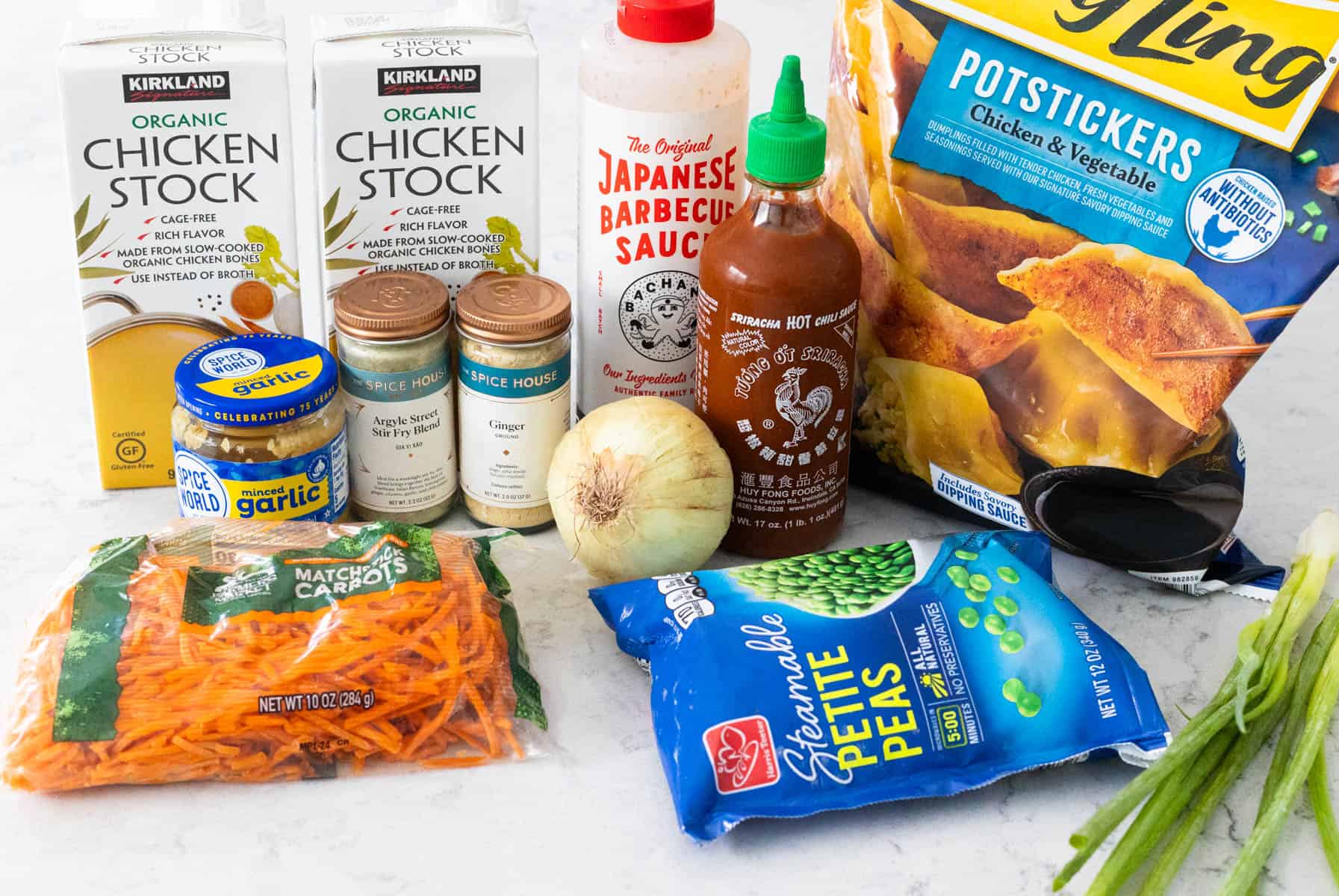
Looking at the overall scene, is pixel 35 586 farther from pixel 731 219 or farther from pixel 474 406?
pixel 731 219

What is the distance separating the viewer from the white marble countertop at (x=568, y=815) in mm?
1044

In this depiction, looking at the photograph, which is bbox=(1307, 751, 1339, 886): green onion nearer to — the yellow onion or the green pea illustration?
the green pea illustration

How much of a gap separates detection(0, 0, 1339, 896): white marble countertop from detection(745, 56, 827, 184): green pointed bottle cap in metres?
0.37

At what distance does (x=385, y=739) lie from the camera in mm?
1114

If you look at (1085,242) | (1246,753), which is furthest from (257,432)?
(1246,753)

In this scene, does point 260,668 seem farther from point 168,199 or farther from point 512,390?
point 168,199

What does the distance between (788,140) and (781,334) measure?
16cm

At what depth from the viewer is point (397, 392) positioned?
4.23 ft

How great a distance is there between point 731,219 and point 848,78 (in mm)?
192

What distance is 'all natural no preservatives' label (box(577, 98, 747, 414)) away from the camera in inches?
51.4

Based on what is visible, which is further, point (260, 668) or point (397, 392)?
point (397, 392)

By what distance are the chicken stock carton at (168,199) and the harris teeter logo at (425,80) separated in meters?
0.08

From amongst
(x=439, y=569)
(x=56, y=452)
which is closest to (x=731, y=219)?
(x=439, y=569)

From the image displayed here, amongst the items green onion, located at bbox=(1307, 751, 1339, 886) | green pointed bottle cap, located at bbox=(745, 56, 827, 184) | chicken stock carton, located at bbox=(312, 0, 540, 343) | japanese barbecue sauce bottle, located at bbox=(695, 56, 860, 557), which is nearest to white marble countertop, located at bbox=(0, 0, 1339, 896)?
green onion, located at bbox=(1307, 751, 1339, 886)
